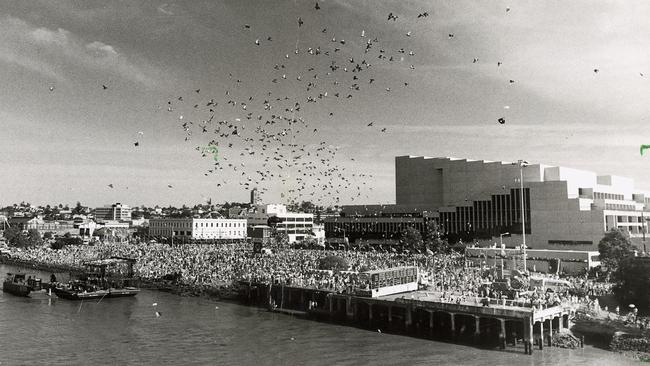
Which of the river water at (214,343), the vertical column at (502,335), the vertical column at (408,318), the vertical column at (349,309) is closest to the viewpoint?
the river water at (214,343)

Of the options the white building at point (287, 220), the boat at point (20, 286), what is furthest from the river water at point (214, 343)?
the white building at point (287, 220)

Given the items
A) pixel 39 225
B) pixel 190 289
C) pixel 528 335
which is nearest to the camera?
pixel 528 335

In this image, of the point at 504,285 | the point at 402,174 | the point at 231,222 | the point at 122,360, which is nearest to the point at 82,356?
the point at 122,360

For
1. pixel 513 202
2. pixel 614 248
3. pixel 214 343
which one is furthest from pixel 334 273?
pixel 513 202

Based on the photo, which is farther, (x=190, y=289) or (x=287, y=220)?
(x=287, y=220)

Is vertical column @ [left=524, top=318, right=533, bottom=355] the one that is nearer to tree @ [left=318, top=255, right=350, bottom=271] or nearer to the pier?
the pier

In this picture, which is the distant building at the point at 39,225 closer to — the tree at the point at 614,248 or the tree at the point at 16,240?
the tree at the point at 16,240

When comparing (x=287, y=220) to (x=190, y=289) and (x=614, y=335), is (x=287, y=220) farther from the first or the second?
(x=614, y=335)
